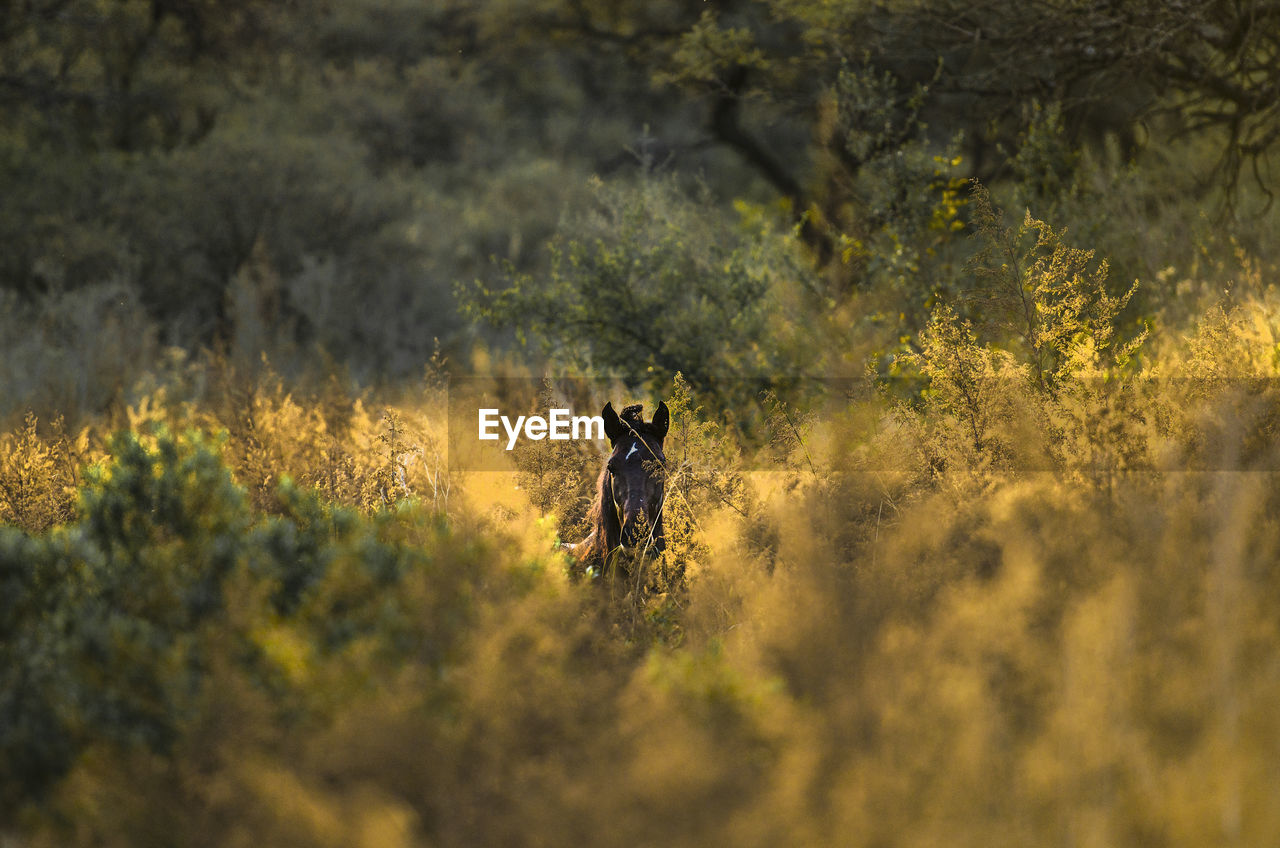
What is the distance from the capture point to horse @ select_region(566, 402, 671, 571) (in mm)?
5738

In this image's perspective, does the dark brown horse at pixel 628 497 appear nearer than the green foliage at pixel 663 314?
Yes

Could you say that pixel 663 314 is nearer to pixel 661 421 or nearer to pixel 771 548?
pixel 661 421

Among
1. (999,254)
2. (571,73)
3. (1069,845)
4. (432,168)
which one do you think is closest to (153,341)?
(999,254)

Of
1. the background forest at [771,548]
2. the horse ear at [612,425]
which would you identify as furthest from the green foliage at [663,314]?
the horse ear at [612,425]

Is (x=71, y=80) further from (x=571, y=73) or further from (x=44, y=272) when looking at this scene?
(x=571, y=73)

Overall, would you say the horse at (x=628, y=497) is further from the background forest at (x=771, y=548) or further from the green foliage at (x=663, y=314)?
the green foliage at (x=663, y=314)

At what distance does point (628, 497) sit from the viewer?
226 inches

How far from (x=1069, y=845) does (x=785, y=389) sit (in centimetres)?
786

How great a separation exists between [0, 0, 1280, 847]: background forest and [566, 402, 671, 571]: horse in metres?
0.13

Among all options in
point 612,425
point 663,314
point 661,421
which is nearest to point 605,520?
point 612,425

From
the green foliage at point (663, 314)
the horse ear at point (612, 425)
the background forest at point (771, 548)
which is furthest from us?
the green foliage at point (663, 314)

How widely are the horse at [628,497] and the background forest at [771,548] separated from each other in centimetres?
13

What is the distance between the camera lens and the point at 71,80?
21.6 m

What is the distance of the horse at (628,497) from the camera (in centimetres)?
574
